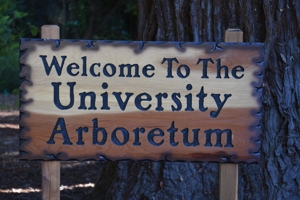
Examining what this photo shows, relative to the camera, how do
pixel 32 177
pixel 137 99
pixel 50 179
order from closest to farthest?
pixel 137 99, pixel 50 179, pixel 32 177

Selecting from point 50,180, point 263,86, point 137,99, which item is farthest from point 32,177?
point 137,99

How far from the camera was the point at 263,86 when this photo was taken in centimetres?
355

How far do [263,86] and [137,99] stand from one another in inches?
44.1

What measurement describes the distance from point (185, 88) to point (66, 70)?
0.62 meters

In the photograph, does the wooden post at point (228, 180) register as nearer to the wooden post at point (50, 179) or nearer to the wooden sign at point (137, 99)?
the wooden sign at point (137, 99)

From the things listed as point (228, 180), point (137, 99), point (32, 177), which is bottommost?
point (32, 177)

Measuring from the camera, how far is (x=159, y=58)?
9.12 ft

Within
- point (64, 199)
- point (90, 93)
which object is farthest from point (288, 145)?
point (64, 199)

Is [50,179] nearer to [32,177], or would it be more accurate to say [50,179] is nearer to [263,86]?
[263,86]

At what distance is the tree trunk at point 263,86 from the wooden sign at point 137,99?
769 millimetres

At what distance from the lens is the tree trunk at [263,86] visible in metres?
3.51

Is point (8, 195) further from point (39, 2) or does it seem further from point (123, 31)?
point (39, 2)

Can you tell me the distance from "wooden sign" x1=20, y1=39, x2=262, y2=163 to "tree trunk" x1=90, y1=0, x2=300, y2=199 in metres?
0.77

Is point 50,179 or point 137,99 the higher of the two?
point 137,99
